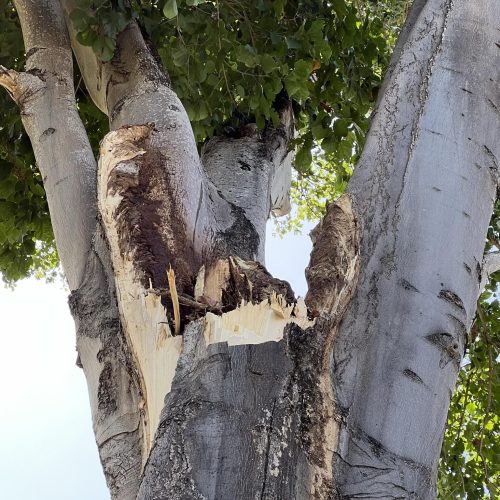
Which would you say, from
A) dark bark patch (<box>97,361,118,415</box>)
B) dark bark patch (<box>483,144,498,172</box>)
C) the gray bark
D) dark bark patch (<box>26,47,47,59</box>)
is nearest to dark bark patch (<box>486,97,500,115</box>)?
dark bark patch (<box>483,144,498,172</box>)

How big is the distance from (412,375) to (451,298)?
0.21 meters

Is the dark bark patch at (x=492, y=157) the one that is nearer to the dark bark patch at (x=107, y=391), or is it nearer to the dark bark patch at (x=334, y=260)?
the dark bark patch at (x=334, y=260)

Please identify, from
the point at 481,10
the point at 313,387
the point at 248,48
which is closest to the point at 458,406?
the point at 248,48

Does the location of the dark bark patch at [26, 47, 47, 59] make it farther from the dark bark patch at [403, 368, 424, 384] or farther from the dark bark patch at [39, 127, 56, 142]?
the dark bark patch at [403, 368, 424, 384]

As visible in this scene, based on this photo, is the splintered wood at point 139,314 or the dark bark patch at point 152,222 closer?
the splintered wood at point 139,314

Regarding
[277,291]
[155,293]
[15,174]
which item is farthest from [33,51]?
[277,291]

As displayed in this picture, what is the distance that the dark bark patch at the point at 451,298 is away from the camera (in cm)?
157

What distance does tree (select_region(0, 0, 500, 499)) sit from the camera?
1.37m

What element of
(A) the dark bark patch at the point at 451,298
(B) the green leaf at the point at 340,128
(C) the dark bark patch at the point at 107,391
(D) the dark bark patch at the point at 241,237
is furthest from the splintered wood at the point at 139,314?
(B) the green leaf at the point at 340,128

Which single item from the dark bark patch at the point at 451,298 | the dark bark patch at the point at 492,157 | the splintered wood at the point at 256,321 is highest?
the dark bark patch at the point at 492,157

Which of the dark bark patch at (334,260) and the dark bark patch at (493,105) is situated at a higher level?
the dark bark patch at (493,105)

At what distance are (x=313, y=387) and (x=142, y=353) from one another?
1.25 feet

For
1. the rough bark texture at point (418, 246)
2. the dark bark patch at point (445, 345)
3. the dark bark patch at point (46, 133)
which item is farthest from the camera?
the dark bark patch at point (46, 133)

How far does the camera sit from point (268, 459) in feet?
4.32
